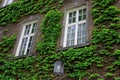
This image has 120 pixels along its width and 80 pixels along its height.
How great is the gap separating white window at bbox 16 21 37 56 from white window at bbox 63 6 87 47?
199cm

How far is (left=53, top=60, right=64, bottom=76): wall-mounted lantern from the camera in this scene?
24.0ft

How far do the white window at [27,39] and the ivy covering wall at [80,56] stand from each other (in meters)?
0.63

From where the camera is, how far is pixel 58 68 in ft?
24.1

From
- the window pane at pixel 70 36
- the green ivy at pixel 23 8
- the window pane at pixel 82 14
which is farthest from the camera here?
the green ivy at pixel 23 8

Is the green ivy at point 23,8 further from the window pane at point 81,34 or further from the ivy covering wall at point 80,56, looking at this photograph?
the window pane at point 81,34

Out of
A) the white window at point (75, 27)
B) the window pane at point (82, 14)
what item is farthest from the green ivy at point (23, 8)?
the window pane at point (82, 14)

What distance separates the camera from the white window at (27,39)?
973 centimetres

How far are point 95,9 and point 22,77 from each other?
4.35m

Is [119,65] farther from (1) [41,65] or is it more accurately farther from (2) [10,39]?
(2) [10,39]

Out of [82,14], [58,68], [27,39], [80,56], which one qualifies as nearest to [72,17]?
[82,14]

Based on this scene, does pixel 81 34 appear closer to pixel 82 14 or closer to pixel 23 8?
pixel 82 14

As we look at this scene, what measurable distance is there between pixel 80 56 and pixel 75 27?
183 centimetres

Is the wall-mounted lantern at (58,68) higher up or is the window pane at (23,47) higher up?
the window pane at (23,47)

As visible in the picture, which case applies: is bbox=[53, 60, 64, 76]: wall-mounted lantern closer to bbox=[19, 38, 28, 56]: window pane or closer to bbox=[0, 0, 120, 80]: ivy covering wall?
bbox=[0, 0, 120, 80]: ivy covering wall
